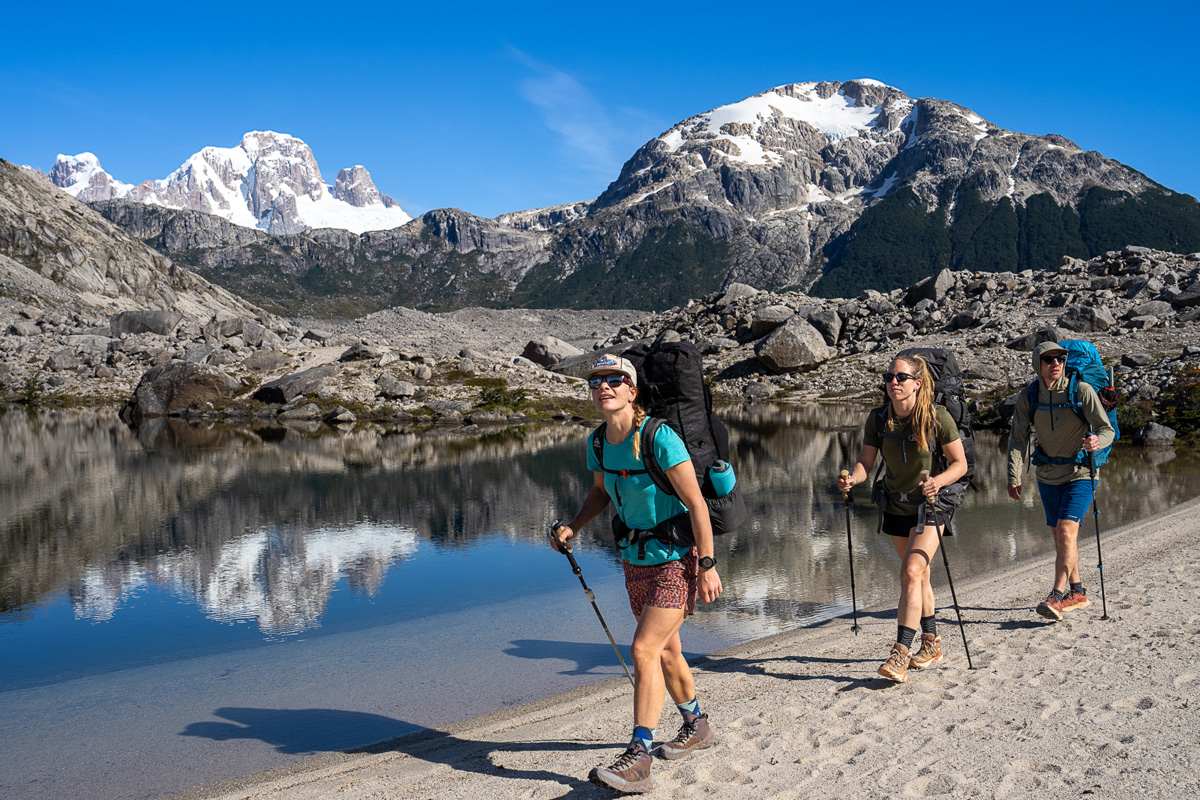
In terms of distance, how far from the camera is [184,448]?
35.9m

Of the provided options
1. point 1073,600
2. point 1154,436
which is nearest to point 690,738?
point 1073,600

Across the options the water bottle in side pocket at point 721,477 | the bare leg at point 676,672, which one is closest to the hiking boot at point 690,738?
the bare leg at point 676,672

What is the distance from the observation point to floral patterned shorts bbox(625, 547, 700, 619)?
19.4 feet

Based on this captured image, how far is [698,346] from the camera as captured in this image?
67.8m

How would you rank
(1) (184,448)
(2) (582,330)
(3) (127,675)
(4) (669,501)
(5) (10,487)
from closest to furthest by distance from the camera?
(4) (669,501) → (3) (127,675) → (5) (10,487) → (1) (184,448) → (2) (582,330)

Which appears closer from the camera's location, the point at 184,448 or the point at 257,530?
the point at 257,530

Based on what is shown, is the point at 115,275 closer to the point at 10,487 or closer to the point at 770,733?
the point at 10,487

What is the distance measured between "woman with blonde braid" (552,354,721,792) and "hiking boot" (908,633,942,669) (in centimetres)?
348

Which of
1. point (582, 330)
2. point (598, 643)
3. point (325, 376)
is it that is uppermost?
point (582, 330)

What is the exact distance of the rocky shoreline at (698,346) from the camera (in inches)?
2154

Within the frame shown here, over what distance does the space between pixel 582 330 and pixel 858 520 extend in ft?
447

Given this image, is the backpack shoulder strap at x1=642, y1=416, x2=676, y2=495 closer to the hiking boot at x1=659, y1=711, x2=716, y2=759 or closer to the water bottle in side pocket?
the water bottle in side pocket

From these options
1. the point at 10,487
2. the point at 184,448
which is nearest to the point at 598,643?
the point at 10,487

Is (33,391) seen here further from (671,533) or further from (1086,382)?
(1086,382)
